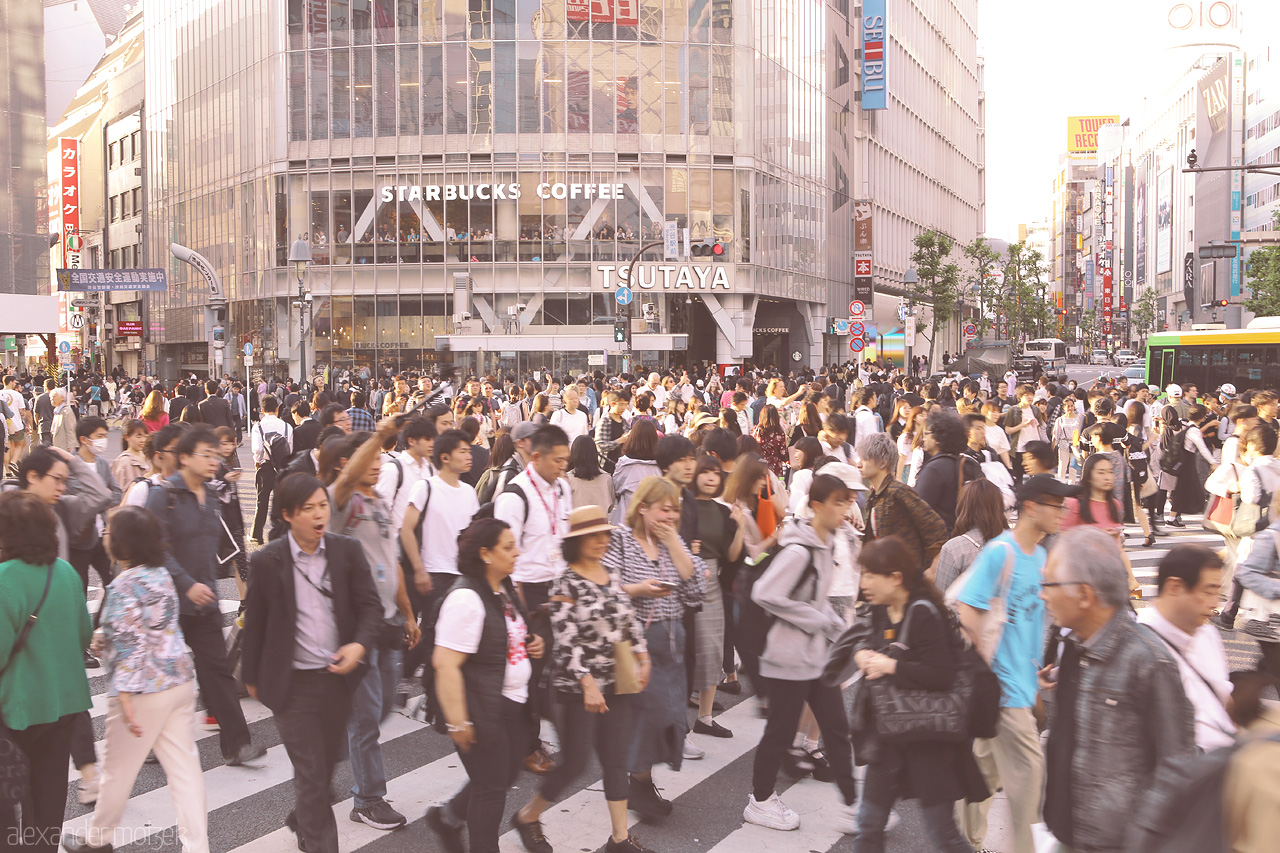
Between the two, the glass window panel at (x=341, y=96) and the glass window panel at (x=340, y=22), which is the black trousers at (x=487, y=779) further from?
the glass window panel at (x=340, y=22)

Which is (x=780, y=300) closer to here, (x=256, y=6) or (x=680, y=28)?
(x=680, y=28)

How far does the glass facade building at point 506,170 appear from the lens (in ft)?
148

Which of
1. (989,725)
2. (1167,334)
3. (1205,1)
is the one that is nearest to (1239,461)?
(989,725)

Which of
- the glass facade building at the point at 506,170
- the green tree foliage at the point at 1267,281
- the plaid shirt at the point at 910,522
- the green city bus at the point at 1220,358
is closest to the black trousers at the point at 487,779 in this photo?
the plaid shirt at the point at 910,522

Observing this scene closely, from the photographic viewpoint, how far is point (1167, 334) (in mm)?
29906

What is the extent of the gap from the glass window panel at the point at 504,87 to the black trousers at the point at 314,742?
141 feet

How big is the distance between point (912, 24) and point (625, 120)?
36423 mm

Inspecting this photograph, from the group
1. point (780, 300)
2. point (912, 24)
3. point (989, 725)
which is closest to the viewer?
point (989, 725)

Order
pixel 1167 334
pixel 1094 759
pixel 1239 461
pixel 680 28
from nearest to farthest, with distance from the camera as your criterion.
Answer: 1. pixel 1094 759
2. pixel 1239 461
3. pixel 1167 334
4. pixel 680 28

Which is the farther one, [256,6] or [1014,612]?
[256,6]

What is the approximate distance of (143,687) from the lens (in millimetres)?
4902

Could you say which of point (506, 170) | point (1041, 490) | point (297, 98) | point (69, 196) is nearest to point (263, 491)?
point (1041, 490)

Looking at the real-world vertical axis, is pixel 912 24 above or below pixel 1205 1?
below

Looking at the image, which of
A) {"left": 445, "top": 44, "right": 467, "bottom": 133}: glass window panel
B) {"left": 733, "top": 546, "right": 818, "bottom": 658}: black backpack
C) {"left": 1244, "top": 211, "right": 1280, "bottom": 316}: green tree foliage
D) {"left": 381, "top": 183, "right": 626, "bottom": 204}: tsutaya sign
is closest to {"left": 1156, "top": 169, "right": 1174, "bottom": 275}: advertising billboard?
{"left": 1244, "top": 211, "right": 1280, "bottom": 316}: green tree foliage
